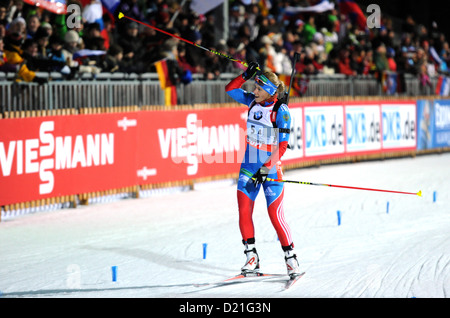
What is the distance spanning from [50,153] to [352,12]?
14.9m

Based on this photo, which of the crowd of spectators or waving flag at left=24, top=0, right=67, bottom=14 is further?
the crowd of spectators

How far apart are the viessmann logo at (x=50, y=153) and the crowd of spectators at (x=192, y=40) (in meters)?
1.08

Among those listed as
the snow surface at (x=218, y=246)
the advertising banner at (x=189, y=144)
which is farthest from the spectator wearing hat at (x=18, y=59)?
the advertising banner at (x=189, y=144)

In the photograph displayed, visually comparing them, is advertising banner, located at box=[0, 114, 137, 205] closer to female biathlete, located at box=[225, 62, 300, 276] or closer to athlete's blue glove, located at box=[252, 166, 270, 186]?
female biathlete, located at box=[225, 62, 300, 276]

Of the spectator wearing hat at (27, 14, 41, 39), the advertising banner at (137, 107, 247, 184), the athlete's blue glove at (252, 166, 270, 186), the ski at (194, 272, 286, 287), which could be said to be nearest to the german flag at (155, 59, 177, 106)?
the advertising banner at (137, 107, 247, 184)

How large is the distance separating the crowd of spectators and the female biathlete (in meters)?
2.26

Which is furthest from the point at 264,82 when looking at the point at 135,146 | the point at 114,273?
the point at 135,146

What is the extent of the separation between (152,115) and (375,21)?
12.6 meters

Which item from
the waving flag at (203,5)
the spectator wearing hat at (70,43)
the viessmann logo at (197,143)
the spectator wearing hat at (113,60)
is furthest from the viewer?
the waving flag at (203,5)

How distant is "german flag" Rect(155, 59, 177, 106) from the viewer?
16.7 m

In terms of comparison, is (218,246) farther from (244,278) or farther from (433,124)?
(433,124)

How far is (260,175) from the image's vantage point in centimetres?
917

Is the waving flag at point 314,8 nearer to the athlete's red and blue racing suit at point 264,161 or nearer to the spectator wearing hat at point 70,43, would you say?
the spectator wearing hat at point 70,43

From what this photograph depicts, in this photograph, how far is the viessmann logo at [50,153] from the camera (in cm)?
1329
